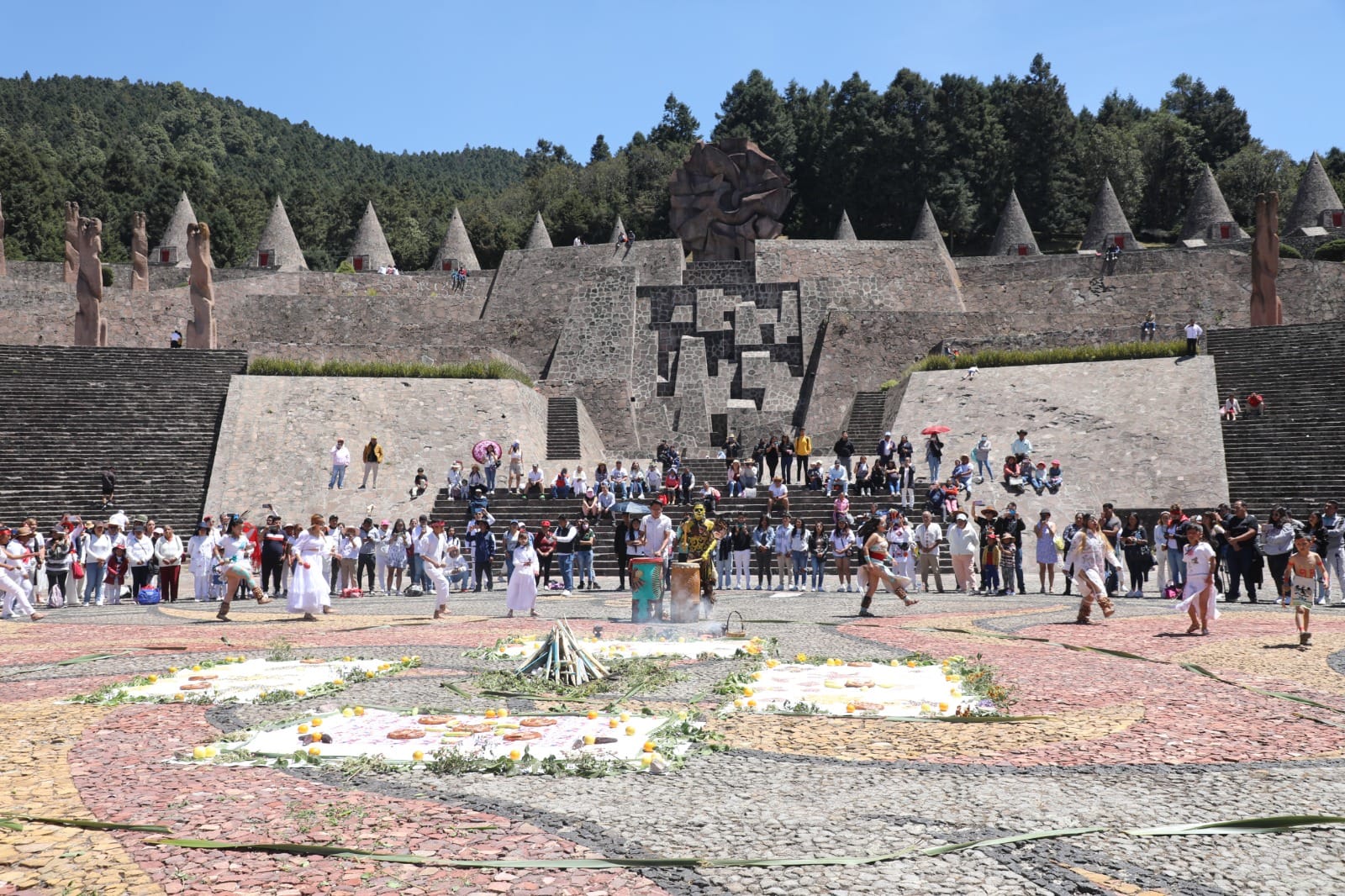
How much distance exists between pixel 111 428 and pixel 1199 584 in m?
22.4

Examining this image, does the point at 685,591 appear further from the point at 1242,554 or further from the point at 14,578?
the point at 14,578

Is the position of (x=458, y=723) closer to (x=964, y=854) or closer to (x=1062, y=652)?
(x=964, y=854)

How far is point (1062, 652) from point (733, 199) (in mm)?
35858

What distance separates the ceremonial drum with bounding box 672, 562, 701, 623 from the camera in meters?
13.0

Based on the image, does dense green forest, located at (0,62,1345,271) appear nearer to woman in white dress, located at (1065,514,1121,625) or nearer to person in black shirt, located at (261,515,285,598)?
person in black shirt, located at (261,515,285,598)

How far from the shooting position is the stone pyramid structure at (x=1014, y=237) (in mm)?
54719

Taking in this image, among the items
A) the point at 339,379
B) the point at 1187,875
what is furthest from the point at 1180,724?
the point at 339,379

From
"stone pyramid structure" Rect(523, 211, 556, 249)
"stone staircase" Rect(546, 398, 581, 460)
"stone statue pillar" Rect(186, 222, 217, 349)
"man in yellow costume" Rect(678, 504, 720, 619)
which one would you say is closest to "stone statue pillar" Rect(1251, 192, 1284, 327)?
"stone staircase" Rect(546, 398, 581, 460)

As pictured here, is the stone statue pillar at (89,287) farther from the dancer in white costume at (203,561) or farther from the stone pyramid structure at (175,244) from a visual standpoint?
the stone pyramid structure at (175,244)

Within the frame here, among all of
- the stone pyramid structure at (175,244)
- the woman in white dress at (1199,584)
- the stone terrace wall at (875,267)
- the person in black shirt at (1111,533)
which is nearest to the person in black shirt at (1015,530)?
the person in black shirt at (1111,533)

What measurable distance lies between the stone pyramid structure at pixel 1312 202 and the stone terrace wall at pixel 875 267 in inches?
802

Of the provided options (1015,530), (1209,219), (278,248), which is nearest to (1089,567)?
(1015,530)

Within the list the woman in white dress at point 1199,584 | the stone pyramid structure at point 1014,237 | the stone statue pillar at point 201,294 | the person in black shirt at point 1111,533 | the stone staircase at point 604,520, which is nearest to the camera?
the woman in white dress at point 1199,584

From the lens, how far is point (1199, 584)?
39.5 ft
